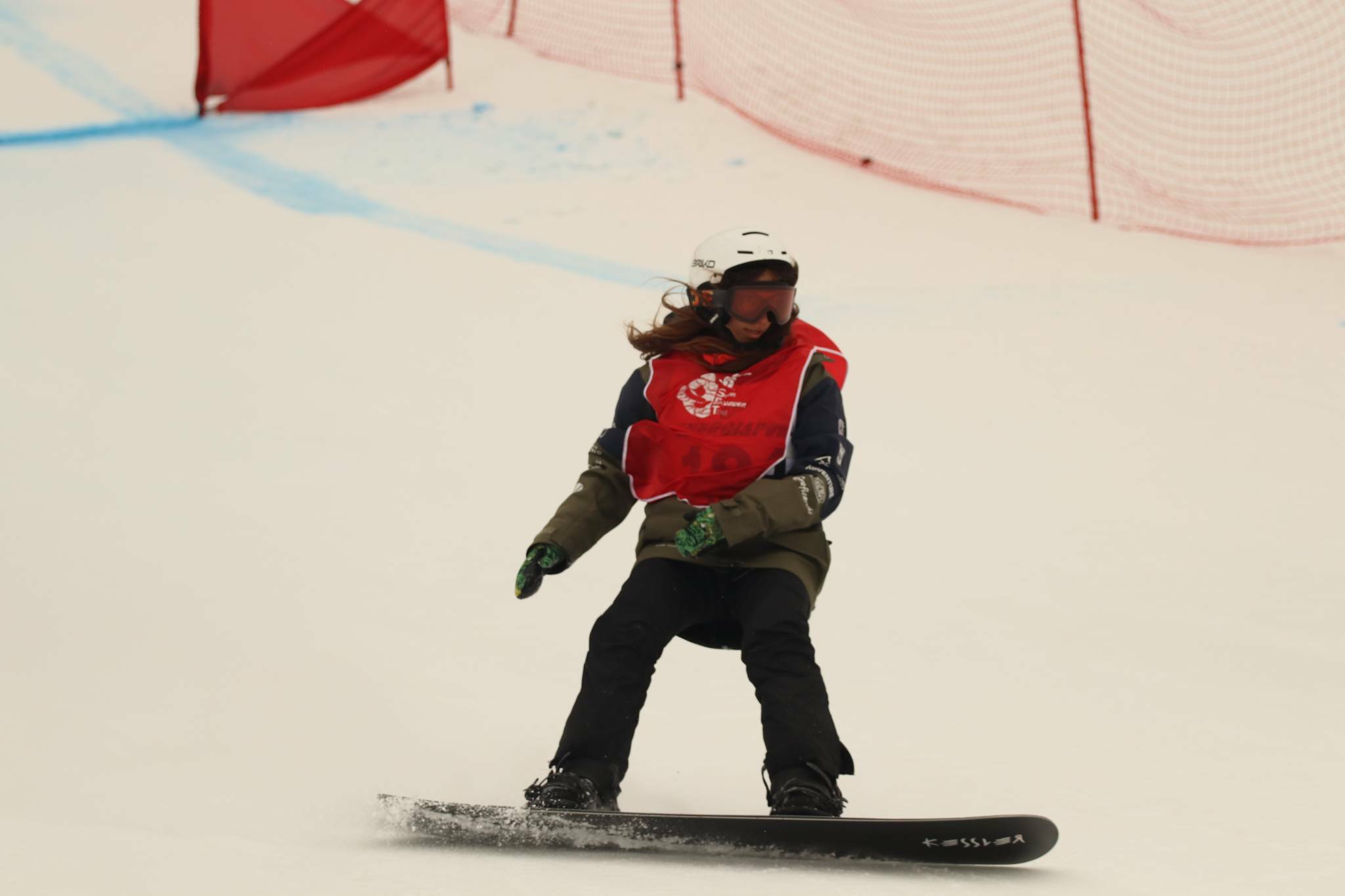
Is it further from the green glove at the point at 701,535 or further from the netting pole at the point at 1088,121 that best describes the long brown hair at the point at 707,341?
the netting pole at the point at 1088,121

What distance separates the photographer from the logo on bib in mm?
3416

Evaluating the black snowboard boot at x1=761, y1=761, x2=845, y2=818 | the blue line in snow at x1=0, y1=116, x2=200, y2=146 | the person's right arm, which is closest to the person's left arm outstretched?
the person's right arm

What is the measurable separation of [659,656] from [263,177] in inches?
283

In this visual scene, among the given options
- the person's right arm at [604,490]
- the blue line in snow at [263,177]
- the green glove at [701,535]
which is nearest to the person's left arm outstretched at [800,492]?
the green glove at [701,535]

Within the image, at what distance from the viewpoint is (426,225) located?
30.1ft

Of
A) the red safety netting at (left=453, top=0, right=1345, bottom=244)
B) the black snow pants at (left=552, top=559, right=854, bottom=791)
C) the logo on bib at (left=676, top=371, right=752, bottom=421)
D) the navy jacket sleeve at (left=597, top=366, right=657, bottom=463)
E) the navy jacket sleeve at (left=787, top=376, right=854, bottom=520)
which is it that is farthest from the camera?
the red safety netting at (left=453, top=0, right=1345, bottom=244)

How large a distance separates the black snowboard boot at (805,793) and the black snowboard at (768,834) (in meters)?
0.09

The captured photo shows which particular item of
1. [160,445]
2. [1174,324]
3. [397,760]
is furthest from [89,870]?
[1174,324]

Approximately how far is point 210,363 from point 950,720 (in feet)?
14.0

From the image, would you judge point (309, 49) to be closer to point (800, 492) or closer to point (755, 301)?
point (755, 301)

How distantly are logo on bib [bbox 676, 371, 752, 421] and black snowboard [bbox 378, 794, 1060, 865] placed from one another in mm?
925

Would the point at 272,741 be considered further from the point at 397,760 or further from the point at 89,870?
the point at 89,870

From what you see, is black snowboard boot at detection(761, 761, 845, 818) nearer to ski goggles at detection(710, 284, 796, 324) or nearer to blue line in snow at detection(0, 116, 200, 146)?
ski goggles at detection(710, 284, 796, 324)

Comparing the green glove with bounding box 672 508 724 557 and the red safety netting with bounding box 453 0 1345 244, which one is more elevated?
the red safety netting with bounding box 453 0 1345 244
